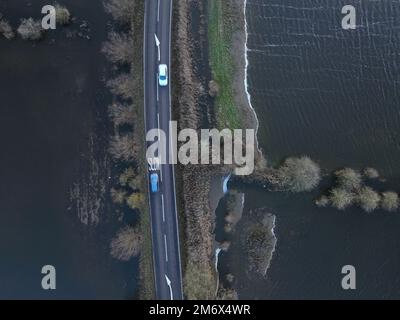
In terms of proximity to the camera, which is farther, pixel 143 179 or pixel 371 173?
pixel 371 173

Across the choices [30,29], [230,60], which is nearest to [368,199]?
[230,60]

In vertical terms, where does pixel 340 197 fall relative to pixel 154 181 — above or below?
below

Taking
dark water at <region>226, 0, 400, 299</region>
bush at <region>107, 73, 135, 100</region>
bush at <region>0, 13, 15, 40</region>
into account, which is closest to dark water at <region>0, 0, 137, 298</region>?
bush at <region>0, 13, 15, 40</region>

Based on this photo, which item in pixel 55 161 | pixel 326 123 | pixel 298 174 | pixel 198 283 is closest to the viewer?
pixel 198 283

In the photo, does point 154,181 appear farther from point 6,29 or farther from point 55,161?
point 6,29

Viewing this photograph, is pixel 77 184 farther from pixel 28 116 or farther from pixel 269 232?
pixel 269 232

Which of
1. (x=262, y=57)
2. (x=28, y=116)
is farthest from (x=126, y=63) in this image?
(x=262, y=57)

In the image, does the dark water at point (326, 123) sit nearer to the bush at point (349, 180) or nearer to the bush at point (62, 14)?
the bush at point (349, 180)
